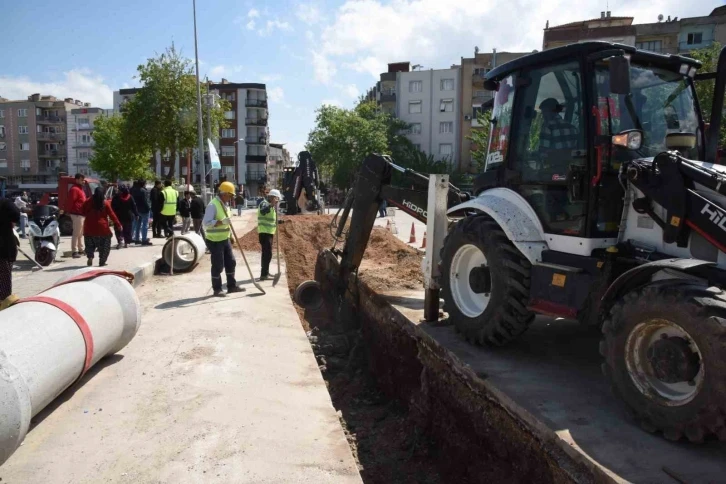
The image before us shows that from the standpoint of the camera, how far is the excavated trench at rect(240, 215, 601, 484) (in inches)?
163

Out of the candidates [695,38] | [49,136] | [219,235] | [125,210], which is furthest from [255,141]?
[219,235]

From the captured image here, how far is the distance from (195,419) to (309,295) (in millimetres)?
4371

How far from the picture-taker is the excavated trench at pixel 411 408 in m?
4.13

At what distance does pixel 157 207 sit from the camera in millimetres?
15883

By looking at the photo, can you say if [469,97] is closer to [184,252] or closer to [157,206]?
[157,206]

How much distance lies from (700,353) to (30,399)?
13.4 ft

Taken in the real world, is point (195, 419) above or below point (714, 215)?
below

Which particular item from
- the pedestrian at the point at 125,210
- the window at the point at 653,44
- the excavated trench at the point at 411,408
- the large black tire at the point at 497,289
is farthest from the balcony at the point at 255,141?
the large black tire at the point at 497,289

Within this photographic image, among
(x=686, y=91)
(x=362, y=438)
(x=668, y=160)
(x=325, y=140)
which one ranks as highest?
(x=325, y=140)

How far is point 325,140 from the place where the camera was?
5525 cm

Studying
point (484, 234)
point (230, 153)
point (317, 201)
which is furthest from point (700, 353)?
point (230, 153)

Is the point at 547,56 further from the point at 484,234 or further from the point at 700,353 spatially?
the point at 700,353

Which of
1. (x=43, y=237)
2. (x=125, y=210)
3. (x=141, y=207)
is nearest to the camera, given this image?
(x=43, y=237)

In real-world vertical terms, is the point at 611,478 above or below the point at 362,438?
above
